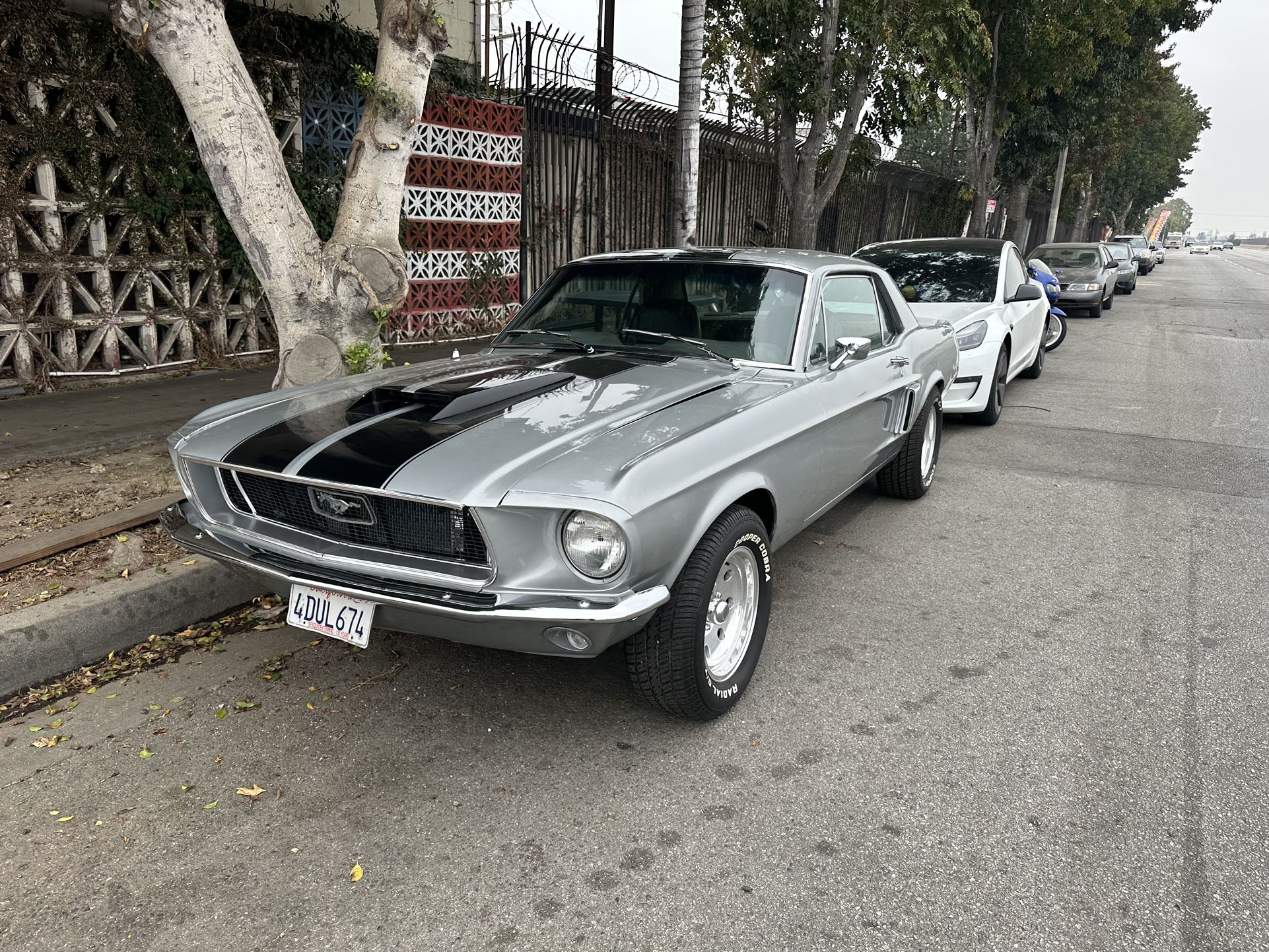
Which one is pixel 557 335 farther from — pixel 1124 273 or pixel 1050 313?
pixel 1124 273

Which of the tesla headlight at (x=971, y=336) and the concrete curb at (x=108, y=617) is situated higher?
the tesla headlight at (x=971, y=336)

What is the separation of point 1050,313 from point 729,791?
11.7 metres

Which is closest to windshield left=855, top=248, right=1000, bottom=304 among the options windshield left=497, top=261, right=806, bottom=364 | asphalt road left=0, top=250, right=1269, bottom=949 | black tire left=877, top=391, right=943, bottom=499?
black tire left=877, top=391, right=943, bottom=499

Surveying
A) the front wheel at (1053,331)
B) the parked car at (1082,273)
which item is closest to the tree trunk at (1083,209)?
the parked car at (1082,273)

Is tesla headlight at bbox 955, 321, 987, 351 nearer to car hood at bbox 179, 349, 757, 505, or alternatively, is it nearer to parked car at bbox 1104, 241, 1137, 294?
car hood at bbox 179, 349, 757, 505

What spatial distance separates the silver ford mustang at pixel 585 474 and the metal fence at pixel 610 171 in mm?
7539

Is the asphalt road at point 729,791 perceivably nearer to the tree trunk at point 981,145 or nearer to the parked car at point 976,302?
the parked car at point 976,302

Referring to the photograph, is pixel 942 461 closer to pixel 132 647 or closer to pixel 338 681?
pixel 338 681

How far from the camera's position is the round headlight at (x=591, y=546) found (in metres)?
2.60

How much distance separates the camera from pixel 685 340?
4.05 m

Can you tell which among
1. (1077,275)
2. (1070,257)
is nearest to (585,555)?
(1077,275)

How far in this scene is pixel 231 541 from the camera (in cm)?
308

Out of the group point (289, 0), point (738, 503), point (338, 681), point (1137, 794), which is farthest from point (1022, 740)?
point (289, 0)

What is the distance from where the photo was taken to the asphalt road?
7.52ft
